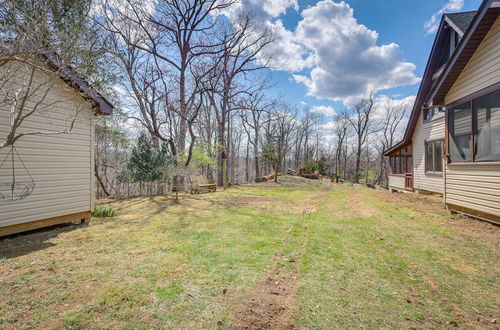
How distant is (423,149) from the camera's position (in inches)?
446

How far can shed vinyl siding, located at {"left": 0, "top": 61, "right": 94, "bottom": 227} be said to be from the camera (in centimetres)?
443

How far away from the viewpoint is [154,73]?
45.3ft

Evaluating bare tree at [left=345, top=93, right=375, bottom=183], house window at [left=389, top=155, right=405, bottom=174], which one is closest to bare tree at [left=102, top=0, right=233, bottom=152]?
house window at [left=389, top=155, right=405, bottom=174]

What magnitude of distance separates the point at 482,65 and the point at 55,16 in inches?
389

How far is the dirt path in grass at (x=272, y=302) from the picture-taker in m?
2.02

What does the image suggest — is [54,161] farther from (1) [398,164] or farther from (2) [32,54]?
(1) [398,164]

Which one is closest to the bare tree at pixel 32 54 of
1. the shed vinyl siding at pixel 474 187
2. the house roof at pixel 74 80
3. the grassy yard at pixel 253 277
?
the house roof at pixel 74 80

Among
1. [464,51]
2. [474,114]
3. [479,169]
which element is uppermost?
[464,51]

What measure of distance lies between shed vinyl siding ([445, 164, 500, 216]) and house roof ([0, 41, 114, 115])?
8.87m

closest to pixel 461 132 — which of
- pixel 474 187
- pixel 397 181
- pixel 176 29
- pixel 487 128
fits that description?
pixel 487 128

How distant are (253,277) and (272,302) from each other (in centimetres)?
55

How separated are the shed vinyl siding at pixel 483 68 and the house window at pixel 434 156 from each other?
5.03 metres

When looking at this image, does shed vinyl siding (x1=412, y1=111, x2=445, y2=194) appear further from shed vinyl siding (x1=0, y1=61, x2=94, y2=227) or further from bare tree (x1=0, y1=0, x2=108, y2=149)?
shed vinyl siding (x1=0, y1=61, x2=94, y2=227)

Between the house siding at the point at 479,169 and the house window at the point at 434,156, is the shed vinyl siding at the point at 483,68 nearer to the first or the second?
the house siding at the point at 479,169
